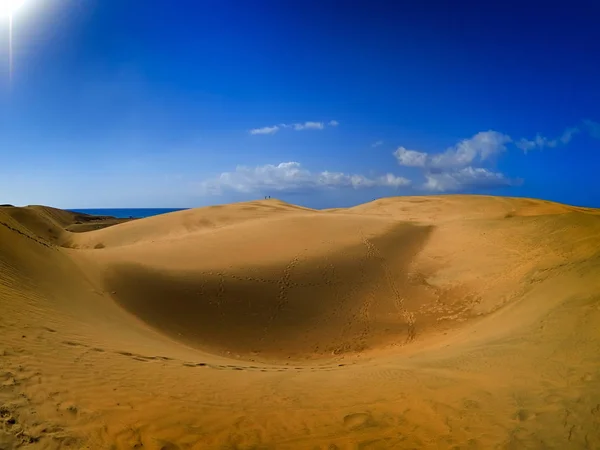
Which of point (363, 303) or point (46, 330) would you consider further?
point (363, 303)

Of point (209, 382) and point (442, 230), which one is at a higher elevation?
point (442, 230)

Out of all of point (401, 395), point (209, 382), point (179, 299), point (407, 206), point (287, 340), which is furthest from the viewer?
point (407, 206)

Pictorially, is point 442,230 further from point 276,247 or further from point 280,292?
point 280,292

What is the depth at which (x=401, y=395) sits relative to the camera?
248 inches

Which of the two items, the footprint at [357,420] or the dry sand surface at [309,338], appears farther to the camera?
the footprint at [357,420]

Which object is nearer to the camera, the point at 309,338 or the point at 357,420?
the point at 357,420

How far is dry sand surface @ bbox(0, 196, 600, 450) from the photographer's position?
5113 mm

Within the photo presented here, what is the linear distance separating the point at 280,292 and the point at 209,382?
26.5 feet

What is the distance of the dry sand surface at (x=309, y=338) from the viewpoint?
5.11 m

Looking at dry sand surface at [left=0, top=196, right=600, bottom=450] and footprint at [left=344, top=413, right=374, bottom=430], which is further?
footprint at [left=344, top=413, right=374, bottom=430]

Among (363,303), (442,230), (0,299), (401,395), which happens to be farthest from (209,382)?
(442,230)

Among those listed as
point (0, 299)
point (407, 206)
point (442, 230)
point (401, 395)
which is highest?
point (407, 206)

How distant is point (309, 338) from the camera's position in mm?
12492

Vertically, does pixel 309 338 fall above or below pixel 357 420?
below
